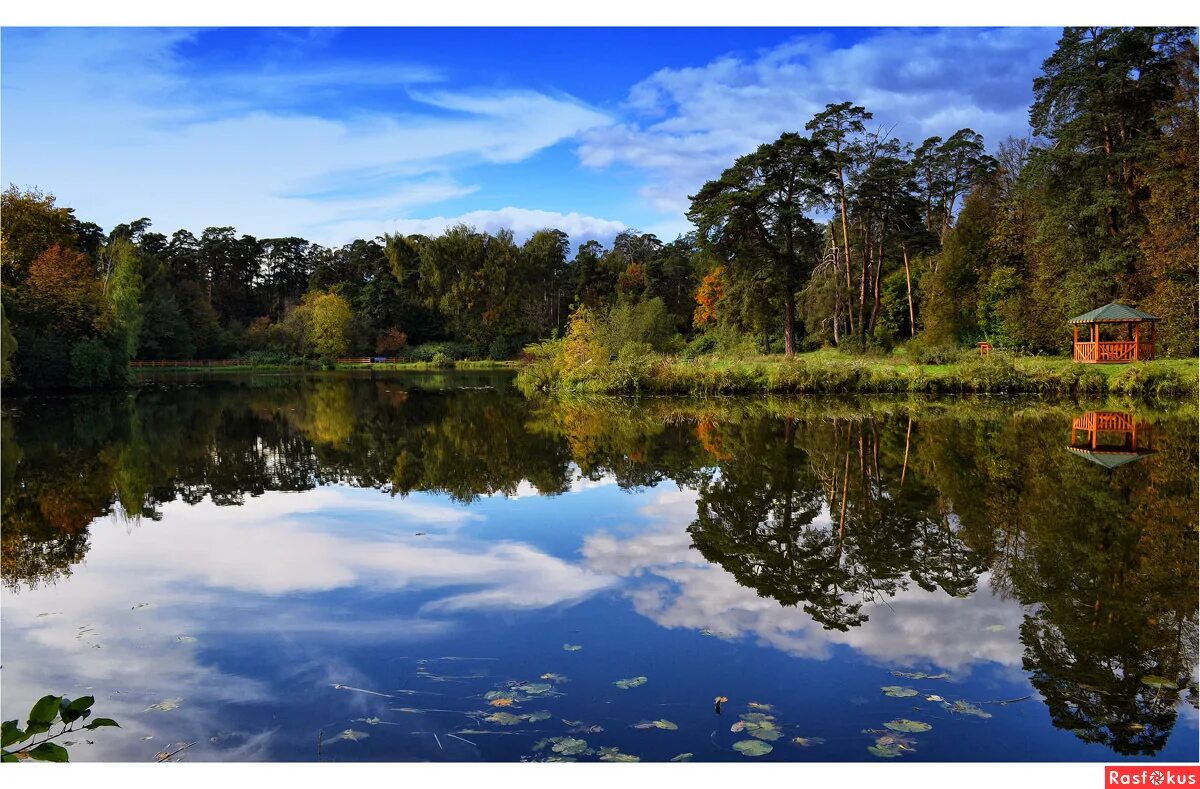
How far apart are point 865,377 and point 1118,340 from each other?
8.64 metres

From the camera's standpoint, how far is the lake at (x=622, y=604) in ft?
11.6

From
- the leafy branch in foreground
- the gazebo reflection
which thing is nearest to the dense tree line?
the gazebo reflection

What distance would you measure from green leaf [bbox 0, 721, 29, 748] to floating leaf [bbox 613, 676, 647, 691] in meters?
2.48

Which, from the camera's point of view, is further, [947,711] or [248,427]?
[248,427]

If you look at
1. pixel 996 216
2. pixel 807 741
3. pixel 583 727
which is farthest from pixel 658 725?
pixel 996 216

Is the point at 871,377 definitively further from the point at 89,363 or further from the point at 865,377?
the point at 89,363

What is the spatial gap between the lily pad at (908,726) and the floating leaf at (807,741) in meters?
0.34

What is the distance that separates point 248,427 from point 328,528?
9627mm

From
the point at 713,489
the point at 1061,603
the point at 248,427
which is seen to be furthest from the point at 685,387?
the point at 1061,603

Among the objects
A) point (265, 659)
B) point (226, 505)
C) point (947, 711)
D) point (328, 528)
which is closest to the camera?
point (947, 711)

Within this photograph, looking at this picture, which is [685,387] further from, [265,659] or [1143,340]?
[265,659]

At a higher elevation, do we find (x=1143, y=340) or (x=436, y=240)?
(x=436, y=240)

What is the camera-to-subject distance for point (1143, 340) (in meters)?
23.5

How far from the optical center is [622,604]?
17.1 ft
